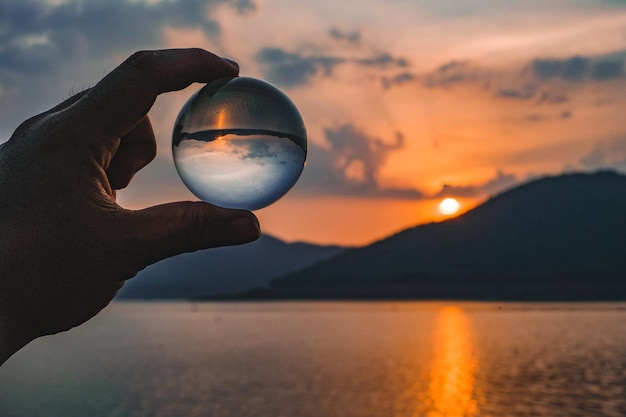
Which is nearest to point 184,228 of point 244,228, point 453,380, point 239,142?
point 244,228

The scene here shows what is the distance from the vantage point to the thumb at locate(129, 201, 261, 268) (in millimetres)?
2742

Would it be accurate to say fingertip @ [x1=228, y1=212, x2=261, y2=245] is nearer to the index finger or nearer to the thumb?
the thumb

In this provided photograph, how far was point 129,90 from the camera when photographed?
284 centimetres

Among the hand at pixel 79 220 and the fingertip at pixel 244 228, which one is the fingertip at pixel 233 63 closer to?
the hand at pixel 79 220

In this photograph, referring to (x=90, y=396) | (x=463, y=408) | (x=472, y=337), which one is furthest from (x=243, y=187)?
(x=472, y=337)

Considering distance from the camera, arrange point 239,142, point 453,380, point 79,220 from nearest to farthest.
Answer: point 79,220
point 239,142
point 453,380

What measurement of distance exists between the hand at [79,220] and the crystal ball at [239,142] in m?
0.37

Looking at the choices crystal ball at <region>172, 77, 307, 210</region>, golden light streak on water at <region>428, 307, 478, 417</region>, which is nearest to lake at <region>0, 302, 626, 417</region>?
golden light streak on water at <region>428, 307, 478, 417</region>

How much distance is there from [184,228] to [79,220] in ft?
1.28

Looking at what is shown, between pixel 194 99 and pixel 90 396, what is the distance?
190 feet

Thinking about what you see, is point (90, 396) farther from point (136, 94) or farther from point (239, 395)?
point (136, 94)

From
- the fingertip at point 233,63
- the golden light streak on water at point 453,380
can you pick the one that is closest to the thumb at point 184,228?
the fingertip at point 233,63

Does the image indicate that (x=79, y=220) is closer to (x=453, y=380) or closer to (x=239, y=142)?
(x=239, y=142)

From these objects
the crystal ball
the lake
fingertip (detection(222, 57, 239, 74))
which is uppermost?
fingertip (detection(222, 57, 239, 74))
